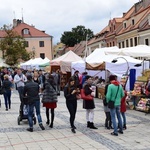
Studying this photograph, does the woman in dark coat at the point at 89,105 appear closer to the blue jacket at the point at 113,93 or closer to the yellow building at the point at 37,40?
the blue jacket at the point at 113,93

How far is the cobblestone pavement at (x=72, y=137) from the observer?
26.3ft

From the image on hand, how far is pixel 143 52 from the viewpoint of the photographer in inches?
598

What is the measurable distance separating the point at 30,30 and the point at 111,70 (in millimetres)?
60353

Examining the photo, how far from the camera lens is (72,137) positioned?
9.02m

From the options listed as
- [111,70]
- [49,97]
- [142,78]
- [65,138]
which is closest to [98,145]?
[65,138]

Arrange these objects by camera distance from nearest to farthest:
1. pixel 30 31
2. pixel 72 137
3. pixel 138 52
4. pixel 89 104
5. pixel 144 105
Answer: pixel 72 137 → pixel 89 104 → pixel 144 105 → pixel 138 52 → pixel 30 31

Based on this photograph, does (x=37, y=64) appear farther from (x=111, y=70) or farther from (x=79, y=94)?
(x=79, y=94)

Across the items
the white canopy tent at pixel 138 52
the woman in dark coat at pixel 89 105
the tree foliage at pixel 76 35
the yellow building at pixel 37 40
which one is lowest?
the woman in dark coat at pixel 89 105

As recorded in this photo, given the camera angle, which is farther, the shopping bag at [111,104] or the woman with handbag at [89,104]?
the woman with handbag at [89,104]

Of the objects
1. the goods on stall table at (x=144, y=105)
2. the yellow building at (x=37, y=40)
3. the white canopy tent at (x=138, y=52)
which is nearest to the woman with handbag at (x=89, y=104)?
the goods on stall table at (x=144, y=105)

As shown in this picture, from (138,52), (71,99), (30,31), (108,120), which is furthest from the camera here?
(30,31)

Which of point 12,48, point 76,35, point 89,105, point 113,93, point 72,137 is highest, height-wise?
point 76,35

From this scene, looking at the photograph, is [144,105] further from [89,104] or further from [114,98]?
[114,98]

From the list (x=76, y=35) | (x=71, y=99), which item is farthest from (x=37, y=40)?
(x=71, y=99)
